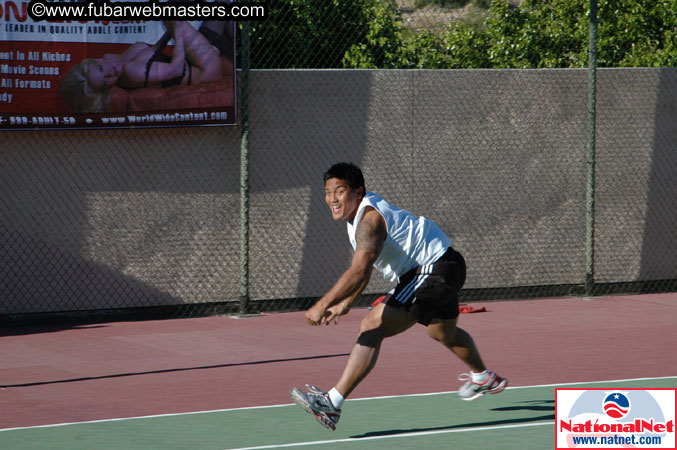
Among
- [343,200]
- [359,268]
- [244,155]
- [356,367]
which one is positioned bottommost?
[356,367]

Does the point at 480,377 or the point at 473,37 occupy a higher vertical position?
the point at 473,37

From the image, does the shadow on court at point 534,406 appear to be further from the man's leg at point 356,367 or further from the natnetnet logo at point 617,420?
the man's leg at point 356,367

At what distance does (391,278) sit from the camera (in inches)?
290

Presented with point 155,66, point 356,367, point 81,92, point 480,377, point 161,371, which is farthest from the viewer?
A: point 155,66

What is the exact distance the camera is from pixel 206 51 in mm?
11625

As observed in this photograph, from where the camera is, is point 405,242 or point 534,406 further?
point 534,406

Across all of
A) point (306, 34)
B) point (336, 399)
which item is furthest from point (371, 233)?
point (306, 34)

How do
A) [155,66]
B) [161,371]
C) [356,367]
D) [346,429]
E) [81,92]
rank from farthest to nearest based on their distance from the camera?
[155,66] → [81,92] → [161,371] → [346,429] → [356,367]

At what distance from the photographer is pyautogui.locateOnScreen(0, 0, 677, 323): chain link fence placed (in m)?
11.3

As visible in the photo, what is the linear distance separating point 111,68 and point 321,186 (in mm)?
2561

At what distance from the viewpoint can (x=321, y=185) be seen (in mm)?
12250

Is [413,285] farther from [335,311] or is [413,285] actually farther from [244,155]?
[244,155]

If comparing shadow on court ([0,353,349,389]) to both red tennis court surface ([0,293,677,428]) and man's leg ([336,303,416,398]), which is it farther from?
man's leg ([336,303,416,398])

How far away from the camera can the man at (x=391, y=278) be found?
21.9 ft
